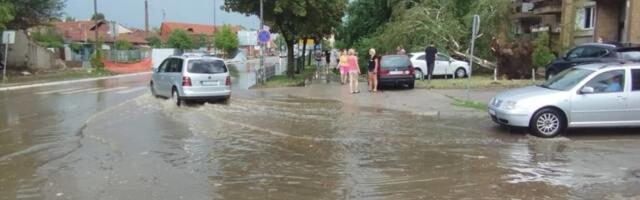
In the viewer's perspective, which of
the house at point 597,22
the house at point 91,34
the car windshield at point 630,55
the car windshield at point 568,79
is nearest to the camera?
the car windshield at point 568,79

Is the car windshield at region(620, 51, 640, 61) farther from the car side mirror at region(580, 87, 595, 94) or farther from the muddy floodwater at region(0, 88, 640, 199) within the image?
the car side mirror at region(580, 87, 595, 94)

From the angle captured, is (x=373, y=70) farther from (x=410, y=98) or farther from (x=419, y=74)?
(x=419, y=74)

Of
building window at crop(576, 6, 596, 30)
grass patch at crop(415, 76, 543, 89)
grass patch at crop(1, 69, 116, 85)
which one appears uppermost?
building window at crop(576, 6, 596, 30)

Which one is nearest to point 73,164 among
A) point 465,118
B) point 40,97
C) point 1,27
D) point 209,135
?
point 209,135

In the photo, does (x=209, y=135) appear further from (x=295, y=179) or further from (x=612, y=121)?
(x=612, y=121)

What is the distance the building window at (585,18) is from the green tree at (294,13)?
14018 millimetres

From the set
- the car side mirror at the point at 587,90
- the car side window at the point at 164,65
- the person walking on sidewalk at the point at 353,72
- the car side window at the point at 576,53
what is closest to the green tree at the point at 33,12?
the car side window at the point at 164,65

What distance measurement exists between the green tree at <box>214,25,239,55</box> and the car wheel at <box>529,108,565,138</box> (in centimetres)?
8558

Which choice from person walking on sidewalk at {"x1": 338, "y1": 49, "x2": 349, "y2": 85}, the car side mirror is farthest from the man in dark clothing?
the car side mirror

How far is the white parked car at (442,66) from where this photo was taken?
27500mm

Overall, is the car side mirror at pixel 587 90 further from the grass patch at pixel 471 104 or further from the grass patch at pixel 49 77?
the grass patch at pixel 49 77

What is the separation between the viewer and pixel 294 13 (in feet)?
102

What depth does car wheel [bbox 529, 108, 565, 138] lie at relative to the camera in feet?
37.0

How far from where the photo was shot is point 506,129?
12398mm
